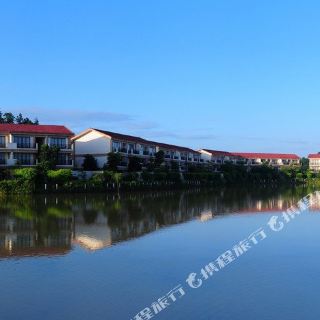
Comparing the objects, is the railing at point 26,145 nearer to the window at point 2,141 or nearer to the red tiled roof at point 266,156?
the window at point 2,141

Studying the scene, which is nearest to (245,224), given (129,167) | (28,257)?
(28,257)

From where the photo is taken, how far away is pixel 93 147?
168ft

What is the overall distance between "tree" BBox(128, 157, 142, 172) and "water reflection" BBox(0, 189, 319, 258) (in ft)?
52.3

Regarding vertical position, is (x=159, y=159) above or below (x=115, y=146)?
below

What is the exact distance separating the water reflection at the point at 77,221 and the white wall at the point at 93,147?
14.3 metres

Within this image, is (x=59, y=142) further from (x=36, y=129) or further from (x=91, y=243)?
(x=91, y=243)

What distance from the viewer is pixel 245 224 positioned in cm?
2302

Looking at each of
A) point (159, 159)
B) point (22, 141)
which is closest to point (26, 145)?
point (22, 141)

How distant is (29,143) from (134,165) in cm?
1277

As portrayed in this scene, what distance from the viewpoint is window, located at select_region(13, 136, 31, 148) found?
43406 millimetres

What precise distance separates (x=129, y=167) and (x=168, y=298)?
41906mm

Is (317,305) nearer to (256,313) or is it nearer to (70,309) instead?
(256,313)

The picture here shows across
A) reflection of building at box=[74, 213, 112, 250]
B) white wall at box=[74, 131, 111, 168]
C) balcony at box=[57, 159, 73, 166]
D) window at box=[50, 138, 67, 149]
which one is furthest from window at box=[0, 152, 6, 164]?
reflection of building at box=[74, 213, 112, 250]

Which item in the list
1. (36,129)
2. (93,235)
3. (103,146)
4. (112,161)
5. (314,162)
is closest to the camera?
(93,235)
